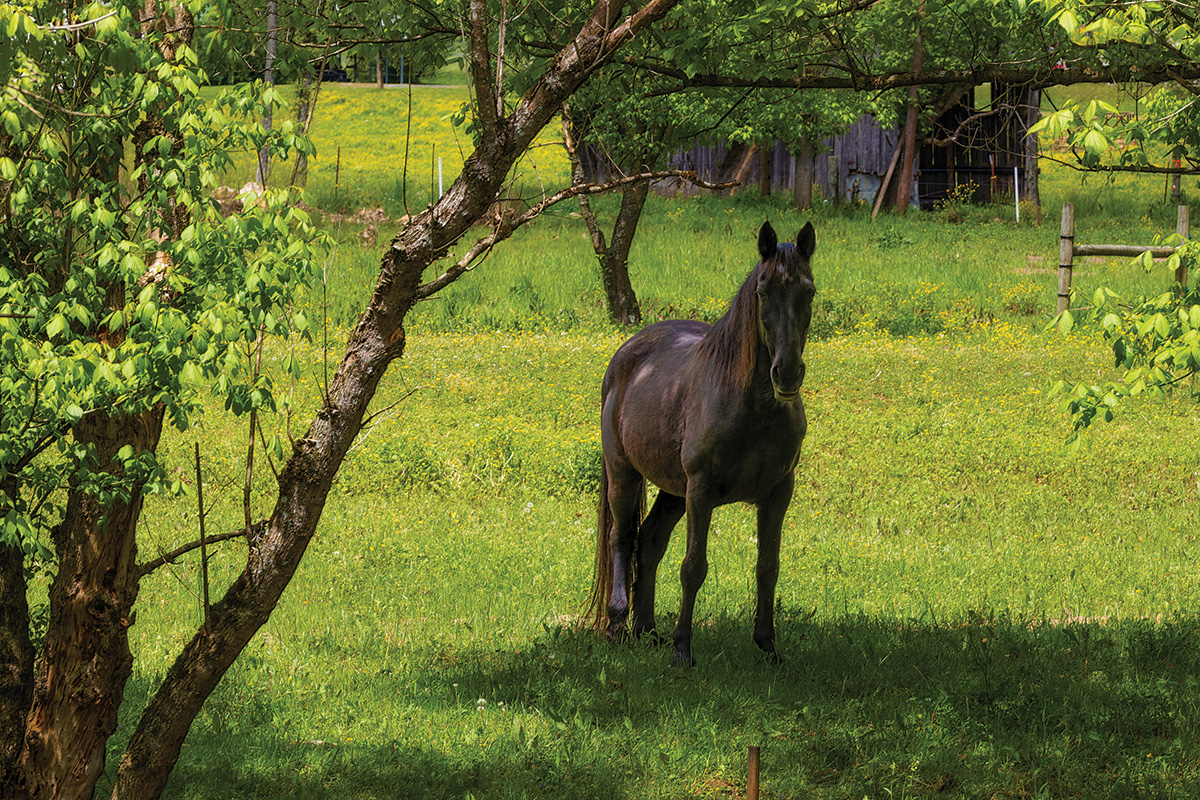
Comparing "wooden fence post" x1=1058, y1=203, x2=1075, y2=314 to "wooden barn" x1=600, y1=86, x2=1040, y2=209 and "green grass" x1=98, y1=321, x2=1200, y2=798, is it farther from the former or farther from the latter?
"wooden barn" x1=600, y1=86, x2=1040, y2=209

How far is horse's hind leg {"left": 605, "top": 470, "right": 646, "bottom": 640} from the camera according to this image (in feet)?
25.5

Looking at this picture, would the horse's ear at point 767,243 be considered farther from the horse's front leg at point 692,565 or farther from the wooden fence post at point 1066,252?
the wooden fence post at point 1066,252

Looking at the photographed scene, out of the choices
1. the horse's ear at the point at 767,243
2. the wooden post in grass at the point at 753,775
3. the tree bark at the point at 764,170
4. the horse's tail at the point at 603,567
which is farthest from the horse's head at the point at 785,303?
the tree bark at the point at 764,170

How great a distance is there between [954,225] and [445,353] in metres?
20.6

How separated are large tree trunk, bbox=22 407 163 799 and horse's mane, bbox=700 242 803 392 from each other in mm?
3337

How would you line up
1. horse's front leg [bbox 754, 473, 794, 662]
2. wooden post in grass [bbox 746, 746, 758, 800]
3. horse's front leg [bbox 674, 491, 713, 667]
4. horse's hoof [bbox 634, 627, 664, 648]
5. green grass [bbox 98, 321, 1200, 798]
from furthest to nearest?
horse's hoof [bbox 634, 627, 664, 648] < horse's front leg [bbox 754, 473, 794, 662] < horse's front leg [bbox 674, 491, 713, 667] < green grass [bbox 98, 321, 1200, 798] < wooden post in grass [bbox 746, 746, 758, 800]

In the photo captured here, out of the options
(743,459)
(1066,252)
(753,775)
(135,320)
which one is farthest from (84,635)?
(1066,252)

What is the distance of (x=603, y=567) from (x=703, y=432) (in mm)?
1629

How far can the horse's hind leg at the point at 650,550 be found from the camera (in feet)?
25.6

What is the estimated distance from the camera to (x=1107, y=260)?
29.4 meters

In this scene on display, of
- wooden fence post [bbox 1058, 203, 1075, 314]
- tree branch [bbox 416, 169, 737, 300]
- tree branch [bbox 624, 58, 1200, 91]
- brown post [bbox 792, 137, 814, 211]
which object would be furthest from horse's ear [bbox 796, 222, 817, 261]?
brown post [bbox 792, 137, 814, 211]

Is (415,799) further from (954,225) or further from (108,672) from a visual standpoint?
(954,225)

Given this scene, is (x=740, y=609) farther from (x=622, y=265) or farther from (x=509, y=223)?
(x=622, y=265)

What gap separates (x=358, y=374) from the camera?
439 centimetres
